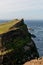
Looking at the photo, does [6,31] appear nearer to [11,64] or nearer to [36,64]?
→ [11,64]

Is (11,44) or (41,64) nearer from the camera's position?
(41,64)

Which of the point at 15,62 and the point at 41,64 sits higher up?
the point at 41,64

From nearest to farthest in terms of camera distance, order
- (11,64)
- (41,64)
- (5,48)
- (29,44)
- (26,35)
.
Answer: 1. (41,64)
2. (11,64)
3. (5,48)
4. (29,44)
5. (26,35)

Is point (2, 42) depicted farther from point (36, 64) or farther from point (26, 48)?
point (36, 64)

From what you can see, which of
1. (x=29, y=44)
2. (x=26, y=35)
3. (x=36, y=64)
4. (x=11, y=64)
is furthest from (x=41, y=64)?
(x=26, y=35)

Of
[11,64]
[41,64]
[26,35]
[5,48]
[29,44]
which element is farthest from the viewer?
[26,35]

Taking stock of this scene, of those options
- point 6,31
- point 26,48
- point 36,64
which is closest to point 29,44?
point 26,48
